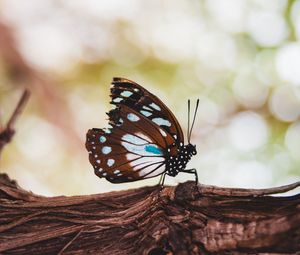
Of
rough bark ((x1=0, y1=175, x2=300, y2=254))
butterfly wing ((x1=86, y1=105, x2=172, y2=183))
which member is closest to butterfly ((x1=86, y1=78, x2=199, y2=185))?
butterfly wing ((x1=86, y1=105, x2=172, y2=183))

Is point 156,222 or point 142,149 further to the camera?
point 142,149

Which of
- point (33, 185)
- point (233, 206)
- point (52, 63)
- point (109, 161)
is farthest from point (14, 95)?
point (233, 206)

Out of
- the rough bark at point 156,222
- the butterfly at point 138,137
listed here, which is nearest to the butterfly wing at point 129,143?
the butterfly at point 138,137

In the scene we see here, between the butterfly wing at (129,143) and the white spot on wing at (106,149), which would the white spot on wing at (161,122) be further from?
the white spot on wing at (106,149)

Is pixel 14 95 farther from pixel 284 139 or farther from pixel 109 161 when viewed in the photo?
pixel 109 161

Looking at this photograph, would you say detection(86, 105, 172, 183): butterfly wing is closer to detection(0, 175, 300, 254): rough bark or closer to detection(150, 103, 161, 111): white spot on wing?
detection(150, 103, 161, 111): white spot on wing

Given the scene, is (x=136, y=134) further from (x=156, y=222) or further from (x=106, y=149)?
(x=156, y=222)

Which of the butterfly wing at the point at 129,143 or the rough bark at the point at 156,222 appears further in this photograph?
the butterfly wing at the point at 129,143

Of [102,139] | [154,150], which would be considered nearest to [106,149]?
[102,139]
